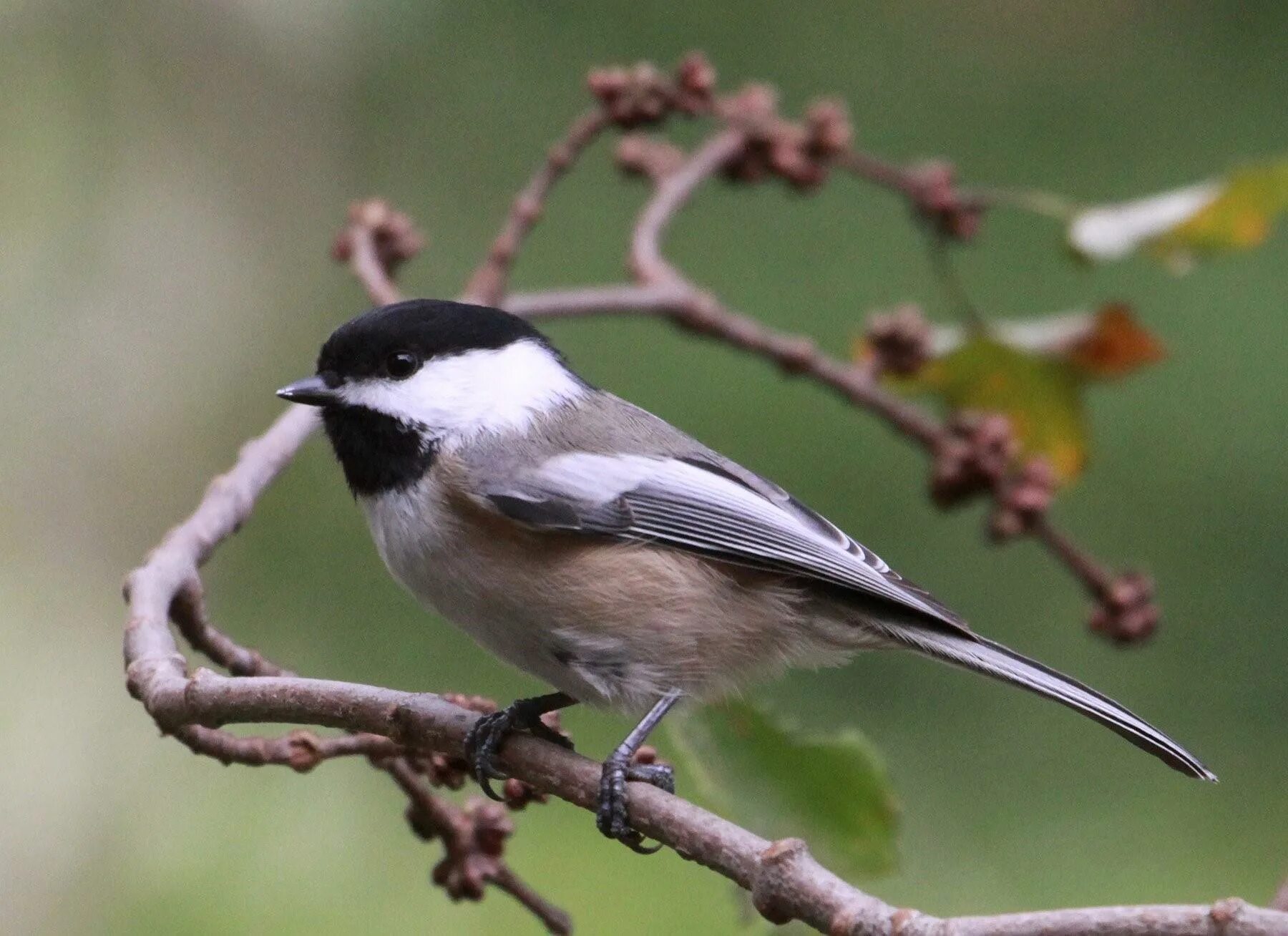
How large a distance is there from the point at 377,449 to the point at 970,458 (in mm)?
765

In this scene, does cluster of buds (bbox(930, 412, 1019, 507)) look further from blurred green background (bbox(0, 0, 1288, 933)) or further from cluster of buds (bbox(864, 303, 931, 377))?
blurred green background (bbox(0, 0, 1288, 933))

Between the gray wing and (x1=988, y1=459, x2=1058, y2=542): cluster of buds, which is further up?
(x1=988, y1=459, x2=1058, y2=542): cluster of buds

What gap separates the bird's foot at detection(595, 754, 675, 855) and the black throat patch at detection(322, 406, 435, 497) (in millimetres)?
401

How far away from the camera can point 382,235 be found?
206 centimetres

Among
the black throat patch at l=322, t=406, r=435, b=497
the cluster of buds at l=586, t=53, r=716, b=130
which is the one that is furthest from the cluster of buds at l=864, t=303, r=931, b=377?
the black throat patch at l=322, t=406, r=435, b=497

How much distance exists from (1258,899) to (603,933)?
835mm

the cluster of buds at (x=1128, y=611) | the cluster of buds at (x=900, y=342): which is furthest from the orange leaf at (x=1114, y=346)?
the cluster of buds at (x=1128, y=611)

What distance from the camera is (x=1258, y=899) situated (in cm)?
209

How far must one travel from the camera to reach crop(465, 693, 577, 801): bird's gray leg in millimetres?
1320

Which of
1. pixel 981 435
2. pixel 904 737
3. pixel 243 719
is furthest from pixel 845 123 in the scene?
pixel 243 719

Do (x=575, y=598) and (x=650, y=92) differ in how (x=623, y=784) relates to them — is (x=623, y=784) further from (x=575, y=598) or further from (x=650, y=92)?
(x=650, y=92)

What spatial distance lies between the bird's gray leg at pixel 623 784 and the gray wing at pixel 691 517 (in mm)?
216

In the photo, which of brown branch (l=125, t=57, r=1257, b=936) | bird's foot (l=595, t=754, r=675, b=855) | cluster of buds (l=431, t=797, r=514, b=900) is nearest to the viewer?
brown branch (l=125, t=57, r=1257, b=936)

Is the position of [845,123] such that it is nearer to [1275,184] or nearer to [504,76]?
[1275,184]
